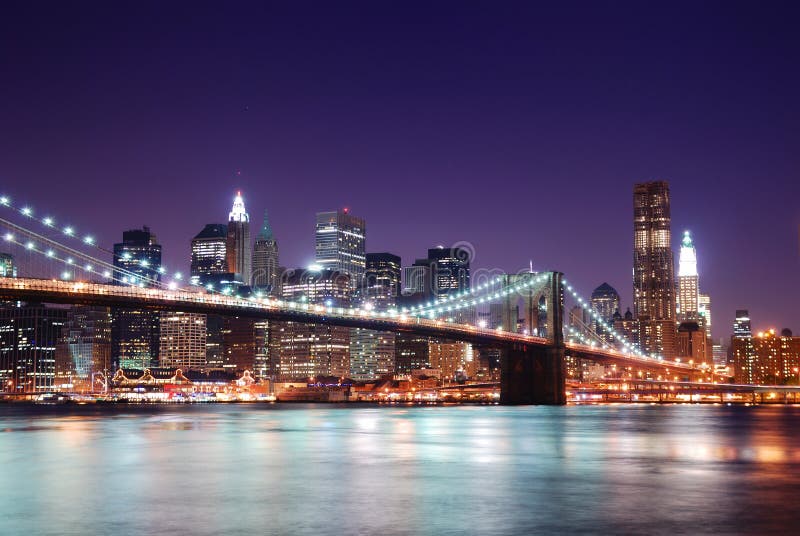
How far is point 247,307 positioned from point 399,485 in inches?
2349

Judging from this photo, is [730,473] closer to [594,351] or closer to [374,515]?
[374,515]

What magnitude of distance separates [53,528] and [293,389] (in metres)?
164

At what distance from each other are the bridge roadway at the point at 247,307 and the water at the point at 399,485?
87.1ft

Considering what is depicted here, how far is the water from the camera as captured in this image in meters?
18.3

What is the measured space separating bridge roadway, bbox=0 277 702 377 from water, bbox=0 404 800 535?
26557 mm

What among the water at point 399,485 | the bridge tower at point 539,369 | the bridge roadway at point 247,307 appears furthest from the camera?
the bridge tower at point 539,369

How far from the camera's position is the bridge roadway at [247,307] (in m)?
68.6

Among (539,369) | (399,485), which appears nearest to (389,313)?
(539,369)

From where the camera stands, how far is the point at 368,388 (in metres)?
178

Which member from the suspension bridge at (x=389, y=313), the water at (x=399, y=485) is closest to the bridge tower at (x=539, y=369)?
the suspension bridge at (x=389, y=313)

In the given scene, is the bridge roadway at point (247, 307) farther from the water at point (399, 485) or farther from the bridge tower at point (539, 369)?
the water at point (399, 485)

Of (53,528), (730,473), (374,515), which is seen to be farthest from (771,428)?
(53,528)

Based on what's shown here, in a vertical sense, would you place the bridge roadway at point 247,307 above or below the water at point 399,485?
above

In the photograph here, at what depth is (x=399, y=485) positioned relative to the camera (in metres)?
24.2
